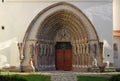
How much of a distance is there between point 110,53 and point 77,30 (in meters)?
2.97

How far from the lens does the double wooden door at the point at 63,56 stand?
29.3 meters

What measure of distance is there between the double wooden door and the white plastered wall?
10.1ft

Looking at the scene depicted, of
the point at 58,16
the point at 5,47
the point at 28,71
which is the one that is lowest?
the point at 28,71

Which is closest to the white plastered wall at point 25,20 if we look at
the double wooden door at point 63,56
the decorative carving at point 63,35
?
the decorative carving at point 63,35

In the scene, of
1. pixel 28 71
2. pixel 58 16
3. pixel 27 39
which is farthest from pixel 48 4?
pixel 28 71

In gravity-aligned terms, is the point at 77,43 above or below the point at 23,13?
Result: below

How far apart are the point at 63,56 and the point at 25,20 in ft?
13.6

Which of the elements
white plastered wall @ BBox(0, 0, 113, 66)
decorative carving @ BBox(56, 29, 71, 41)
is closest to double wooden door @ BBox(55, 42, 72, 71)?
decorative carving @ BBox(56, 29, 71, 41)

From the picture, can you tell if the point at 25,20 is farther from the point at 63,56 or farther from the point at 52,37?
the point at 63,56

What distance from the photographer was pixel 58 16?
2831cm

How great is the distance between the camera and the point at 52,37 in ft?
95.7

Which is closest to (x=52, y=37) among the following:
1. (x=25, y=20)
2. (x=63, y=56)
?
(x=63, y=56)

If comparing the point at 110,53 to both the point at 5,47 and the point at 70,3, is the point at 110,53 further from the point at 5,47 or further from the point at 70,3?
the point at 5,47

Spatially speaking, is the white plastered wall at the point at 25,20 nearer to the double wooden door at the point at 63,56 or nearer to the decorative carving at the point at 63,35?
the decorative carving at the point at 63,35
